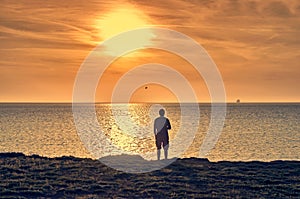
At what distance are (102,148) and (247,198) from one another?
44.0 metres

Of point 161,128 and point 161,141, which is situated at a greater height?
point 161,128

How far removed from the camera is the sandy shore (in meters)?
17.7

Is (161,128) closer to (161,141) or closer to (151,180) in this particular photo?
(161,141)

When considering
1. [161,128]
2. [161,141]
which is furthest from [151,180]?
[161,141]

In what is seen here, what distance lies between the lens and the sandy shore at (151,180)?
17.7 m

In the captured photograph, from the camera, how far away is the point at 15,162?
77.8 ft

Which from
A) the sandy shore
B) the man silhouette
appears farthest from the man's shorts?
the sandy shore

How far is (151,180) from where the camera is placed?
65.0ft

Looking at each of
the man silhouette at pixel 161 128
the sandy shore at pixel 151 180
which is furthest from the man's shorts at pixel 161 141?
the sandy shore at pixel 151 180

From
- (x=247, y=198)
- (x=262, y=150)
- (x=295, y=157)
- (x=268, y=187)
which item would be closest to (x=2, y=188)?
(x=247, y=198)

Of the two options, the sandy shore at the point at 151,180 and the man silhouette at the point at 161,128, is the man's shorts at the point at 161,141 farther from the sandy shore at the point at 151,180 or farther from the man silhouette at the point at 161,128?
the sandy shore at the point at 151,180

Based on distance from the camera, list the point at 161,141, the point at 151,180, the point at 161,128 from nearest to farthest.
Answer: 1. the point at 151,180
2. the point at 161,128
3. the point at 161,141

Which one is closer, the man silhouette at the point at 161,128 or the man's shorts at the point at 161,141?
the man silhouette at the point at 161,128

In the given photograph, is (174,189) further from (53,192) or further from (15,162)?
(15,162)
